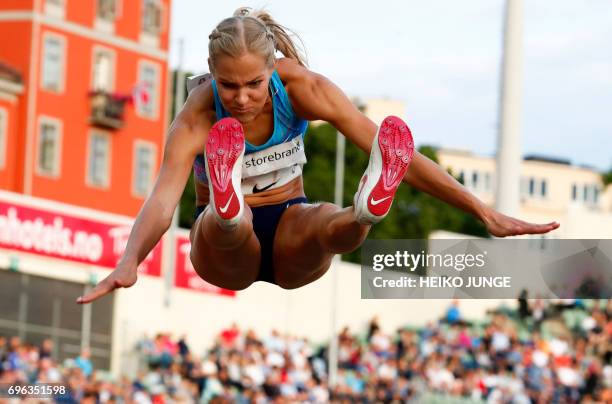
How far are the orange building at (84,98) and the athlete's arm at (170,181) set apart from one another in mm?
29134

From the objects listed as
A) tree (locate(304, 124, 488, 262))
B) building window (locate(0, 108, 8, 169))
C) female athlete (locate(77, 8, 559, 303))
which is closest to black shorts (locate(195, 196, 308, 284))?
female athlete (locate(77, 8, 559, 303))

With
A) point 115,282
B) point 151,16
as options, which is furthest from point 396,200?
point 115,282

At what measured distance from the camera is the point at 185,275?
2852 centimetres

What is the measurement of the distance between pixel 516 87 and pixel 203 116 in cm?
1456

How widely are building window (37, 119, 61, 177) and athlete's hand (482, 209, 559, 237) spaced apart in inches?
1186

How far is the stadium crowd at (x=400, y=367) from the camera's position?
1950cm

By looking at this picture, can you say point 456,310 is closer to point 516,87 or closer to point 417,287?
point 516,87

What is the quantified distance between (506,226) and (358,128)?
790 millimetres

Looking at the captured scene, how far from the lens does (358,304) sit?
93.8 ft

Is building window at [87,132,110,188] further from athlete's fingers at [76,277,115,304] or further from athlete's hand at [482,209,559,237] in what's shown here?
athlete's fingers at [76,277,115,304]

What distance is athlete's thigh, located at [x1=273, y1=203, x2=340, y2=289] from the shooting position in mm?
7168

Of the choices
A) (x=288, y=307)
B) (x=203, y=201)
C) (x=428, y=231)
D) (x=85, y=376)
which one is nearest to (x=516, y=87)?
(x=85, y=376)

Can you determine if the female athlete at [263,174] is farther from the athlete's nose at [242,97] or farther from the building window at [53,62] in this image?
the building window at [53,62]

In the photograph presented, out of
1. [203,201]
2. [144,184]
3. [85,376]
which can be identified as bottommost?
[85,376]
